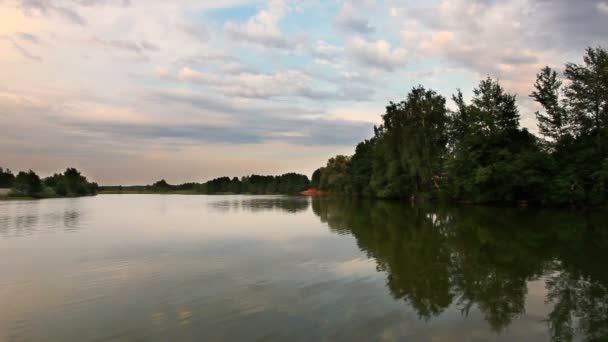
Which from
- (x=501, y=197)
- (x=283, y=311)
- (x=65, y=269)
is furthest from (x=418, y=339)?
(x=501, y=197)

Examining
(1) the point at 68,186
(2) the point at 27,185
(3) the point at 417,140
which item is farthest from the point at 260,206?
(1) the point at 68,186

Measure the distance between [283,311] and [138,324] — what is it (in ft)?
10.1

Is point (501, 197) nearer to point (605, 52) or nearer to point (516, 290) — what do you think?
point (605, 52)

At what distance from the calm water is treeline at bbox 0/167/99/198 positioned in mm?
99647

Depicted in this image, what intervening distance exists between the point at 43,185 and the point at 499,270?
13182cm

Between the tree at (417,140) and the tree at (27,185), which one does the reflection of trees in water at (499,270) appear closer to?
the tree at (417,140)

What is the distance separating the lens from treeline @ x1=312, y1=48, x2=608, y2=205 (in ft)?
132

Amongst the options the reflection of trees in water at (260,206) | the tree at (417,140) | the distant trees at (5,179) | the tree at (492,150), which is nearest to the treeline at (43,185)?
the distant trees at (5,179)

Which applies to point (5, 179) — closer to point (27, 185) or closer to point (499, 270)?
point (27, 185)

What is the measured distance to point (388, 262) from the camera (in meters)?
14.0

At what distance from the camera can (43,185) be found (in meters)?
112

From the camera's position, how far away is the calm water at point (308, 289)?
24.3 ft

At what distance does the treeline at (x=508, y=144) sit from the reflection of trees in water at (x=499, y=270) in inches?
826

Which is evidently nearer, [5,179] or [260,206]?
[260,206]
